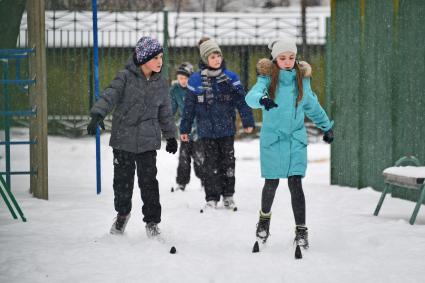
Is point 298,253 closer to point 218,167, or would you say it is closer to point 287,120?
point 287,120

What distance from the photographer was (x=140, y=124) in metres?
6.54

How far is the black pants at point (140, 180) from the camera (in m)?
6.63

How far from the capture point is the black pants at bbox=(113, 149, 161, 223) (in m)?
6.63

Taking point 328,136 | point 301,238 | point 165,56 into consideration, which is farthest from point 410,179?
point 165,56

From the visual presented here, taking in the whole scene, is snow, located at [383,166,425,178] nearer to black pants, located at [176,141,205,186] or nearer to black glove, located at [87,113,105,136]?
black glove, located at [87,113,105,136]

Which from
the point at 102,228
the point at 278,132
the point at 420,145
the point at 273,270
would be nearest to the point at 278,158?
the point at 278,132

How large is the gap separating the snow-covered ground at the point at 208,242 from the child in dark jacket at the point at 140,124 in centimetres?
33

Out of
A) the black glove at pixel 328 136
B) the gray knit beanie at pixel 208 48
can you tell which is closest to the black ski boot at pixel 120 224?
the black glove at pixel 328 136

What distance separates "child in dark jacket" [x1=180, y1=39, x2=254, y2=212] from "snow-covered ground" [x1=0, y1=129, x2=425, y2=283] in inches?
15.6

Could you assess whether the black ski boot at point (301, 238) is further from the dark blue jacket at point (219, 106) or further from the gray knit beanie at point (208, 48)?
the gray knit beanie at point (208, 48)

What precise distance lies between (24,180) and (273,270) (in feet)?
22.5

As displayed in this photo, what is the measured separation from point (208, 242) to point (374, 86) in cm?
437

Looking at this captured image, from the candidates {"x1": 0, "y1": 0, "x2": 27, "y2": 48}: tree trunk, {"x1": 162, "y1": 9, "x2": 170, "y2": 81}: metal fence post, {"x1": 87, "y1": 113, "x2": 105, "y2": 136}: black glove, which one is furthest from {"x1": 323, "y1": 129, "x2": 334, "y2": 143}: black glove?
{"x1": 162, "y1": 9, "x2": 170, "y2": 81}: metal fence post

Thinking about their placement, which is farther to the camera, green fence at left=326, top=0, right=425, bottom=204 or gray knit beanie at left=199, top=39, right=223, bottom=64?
green fence at left=326, top=0, right=425, bottom=204
